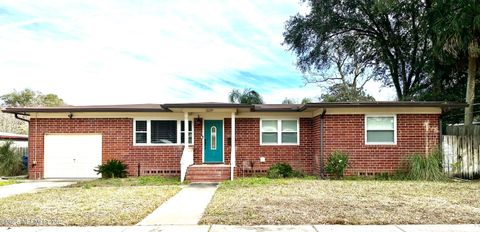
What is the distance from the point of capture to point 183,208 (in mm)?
9688

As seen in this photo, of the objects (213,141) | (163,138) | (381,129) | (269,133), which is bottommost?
(213,141)

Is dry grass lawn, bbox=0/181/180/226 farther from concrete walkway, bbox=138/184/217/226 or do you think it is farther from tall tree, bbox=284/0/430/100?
tall tree, bbox=284/0/430/100

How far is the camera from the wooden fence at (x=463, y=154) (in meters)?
15.8

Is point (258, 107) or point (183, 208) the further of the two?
point (258, 107)

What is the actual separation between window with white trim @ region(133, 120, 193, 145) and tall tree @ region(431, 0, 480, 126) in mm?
11167

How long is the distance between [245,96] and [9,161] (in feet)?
60.5

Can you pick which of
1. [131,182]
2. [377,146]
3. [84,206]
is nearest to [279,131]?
[377,146]

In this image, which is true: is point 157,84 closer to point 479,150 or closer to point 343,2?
point 343,2

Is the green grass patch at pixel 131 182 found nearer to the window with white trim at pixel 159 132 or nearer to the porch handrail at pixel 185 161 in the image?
the porch handrail at pixel 185 161

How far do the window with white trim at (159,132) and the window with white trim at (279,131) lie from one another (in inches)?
117

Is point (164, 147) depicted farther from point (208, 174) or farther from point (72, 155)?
point (72, 155)

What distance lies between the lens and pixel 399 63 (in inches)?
1102

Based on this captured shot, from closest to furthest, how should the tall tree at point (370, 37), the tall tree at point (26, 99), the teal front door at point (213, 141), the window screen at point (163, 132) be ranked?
the window screen at point (163, 132)
the teal front door at point (213, 141)
the tall tree at point (370, 37)
the tall tree at point (26, 99)

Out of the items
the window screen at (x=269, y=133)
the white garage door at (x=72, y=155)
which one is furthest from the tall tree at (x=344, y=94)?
the white garage door at (x=72, y=155)
